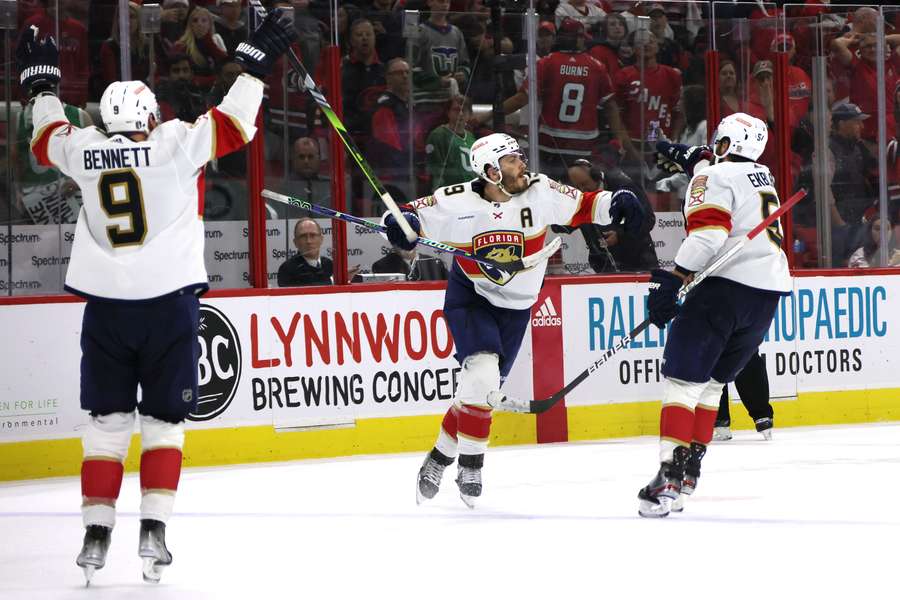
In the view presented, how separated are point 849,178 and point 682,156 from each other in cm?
360

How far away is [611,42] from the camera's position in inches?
342

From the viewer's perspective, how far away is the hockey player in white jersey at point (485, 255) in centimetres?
583

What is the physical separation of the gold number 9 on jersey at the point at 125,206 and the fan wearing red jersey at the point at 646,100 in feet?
15.8

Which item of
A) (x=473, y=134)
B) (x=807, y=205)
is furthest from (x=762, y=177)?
(x=807, y=205)

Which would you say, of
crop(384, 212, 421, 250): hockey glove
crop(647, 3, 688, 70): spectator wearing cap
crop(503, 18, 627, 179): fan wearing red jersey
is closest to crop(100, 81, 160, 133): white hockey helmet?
crop(384, 212, 421, 250): hockey glove

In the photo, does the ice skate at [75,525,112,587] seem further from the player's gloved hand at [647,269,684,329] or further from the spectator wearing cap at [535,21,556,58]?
the spectator wearing cap at [535,21,556,58]

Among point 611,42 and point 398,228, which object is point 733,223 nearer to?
point 398,228

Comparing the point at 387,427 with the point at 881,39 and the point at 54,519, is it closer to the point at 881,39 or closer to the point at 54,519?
the point at 54,519

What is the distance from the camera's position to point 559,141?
8570 millimetres

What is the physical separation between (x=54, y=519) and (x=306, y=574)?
68.2 inches

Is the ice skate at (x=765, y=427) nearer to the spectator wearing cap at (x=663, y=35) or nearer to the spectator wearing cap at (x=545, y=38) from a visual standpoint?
the spectator wearing cap at (x=663, y=35)

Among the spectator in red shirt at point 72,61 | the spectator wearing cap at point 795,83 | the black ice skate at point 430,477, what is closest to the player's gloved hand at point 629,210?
the black ice skate at point 430,477

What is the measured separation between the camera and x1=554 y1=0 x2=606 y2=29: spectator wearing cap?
8562mm

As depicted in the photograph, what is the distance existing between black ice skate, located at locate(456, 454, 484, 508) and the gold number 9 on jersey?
1972mm
